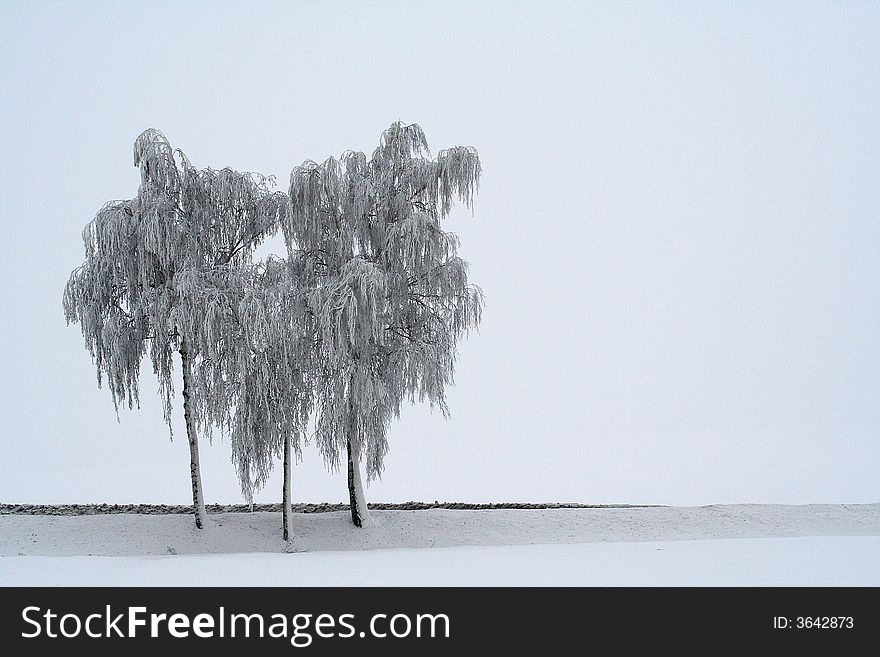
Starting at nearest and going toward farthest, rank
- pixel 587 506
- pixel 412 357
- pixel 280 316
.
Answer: pixel 280 316
pixel 412 357
pixel 587 506

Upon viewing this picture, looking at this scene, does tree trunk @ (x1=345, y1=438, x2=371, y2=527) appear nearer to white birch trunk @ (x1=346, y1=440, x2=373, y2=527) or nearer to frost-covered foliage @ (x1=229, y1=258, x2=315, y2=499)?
white birch trunk @ (x1=346, y1=440, x2=373, y2=527)

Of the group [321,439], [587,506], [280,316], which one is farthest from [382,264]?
[587,506]

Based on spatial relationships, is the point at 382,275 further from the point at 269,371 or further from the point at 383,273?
the point at 269,371

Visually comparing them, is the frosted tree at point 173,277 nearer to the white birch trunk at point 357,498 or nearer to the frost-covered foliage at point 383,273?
the frost-covered foliage at point 383,273

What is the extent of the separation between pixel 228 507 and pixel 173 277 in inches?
203

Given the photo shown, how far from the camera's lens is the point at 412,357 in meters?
14.0

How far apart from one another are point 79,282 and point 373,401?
4.97 m

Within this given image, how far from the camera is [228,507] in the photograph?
16.6m

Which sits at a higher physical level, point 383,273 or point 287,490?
point 383,273

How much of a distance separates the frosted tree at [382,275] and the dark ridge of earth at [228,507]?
6.63 ft

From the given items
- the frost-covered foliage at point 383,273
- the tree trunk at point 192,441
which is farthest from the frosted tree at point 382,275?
the tree trunk at point 192,441

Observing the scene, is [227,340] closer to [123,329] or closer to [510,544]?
[123,329]

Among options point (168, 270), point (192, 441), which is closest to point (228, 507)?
point (192, 441)

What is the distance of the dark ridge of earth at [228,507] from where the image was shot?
16.4 m
